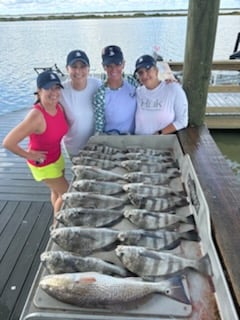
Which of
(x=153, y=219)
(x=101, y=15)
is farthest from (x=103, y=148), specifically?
(x=101, y=15)

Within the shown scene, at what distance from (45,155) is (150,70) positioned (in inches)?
35.4

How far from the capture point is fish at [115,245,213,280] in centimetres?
107

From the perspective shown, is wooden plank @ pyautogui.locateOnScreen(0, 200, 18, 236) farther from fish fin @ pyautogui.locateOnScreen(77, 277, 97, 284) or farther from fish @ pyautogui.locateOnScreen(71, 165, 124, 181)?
fish fin @ pyautogui.locateOnScreen(77, 277, 97, 284)

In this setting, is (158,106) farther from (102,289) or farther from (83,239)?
(102,289)

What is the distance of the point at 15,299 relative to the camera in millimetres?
1922

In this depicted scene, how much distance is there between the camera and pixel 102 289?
996 mm

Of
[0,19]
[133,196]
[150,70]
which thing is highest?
[150,70]

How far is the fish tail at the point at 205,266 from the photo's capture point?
106 centimetres

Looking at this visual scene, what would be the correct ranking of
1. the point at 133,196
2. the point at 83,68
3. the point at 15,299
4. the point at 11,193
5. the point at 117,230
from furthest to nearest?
1. the point at 11,193
2. the point at 83,68
3. the point at 15,299
4. the point at 133,196
5. the point at 117,230

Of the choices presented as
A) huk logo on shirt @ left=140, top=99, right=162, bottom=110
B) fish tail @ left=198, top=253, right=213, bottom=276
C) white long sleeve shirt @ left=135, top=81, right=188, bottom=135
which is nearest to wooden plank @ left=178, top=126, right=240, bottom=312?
fish tail @ left=198, top=253, right=213, bottom=276

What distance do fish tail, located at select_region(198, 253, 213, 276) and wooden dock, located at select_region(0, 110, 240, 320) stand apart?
0.10m

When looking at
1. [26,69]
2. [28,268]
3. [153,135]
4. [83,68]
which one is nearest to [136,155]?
[153,135]

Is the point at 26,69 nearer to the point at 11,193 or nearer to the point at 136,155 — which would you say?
the point at 11,193

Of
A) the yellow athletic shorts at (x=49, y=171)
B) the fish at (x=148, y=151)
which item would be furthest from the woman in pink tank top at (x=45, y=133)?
the fish at (x=148, y=151)
